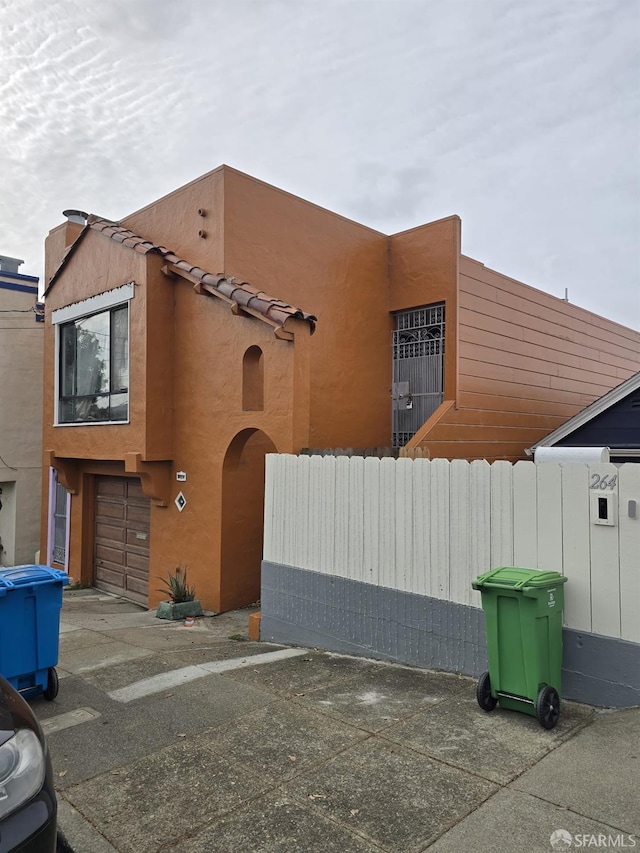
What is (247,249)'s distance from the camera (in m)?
10.1

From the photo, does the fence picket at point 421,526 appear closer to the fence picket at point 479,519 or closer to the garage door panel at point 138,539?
the fence picket at point 479,519

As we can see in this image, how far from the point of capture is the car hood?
262 centimetres

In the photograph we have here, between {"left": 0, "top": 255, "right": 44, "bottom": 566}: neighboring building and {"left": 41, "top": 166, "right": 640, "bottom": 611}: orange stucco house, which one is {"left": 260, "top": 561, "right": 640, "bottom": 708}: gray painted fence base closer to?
{"left": 41, "top": 166, "right": 640, "bottom": 611}: orange stucco house

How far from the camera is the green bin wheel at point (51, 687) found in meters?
5.31

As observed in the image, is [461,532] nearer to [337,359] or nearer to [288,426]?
[288,426]

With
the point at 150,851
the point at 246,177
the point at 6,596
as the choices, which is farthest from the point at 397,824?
the point at 246,177

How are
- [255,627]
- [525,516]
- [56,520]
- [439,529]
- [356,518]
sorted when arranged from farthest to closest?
[56,520]
[255,627]
[356,518]
[439,529]
[525,516]

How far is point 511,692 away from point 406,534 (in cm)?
182

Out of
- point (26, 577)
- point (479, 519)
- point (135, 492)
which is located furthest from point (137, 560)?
point (479, 519)

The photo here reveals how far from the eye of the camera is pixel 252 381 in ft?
31.2

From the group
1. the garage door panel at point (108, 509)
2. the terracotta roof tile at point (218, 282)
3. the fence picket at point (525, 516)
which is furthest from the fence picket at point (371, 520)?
the garage door panel at point (108, 509)

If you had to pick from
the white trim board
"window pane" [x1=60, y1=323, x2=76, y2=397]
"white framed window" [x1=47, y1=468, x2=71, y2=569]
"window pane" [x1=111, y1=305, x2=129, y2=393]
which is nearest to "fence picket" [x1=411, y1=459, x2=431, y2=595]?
"window pane" [x1=111, y1=305, x2=129, y2=393]

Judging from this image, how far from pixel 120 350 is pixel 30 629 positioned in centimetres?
679

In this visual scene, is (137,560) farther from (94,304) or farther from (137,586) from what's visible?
(94,304)
